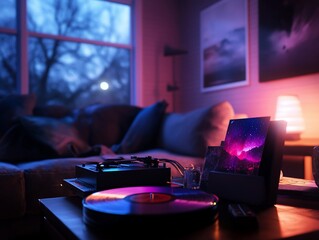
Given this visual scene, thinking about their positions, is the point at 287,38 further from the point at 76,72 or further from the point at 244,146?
the point at 76,72

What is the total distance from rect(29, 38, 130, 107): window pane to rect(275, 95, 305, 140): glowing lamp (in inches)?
76.2

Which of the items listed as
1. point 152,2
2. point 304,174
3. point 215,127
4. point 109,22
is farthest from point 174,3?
point 304,174

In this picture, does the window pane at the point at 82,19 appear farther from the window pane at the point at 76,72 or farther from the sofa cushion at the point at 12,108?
the sofa cushion at the point at 12,108

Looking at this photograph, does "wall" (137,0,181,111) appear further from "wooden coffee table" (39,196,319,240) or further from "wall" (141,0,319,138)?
"wooden coffee table" (39,196,319,240)

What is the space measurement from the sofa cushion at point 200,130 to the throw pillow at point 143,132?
240 millimetres

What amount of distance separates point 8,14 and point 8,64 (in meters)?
0.49

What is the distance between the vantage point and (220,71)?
3354mm

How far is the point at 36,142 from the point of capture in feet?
7.73

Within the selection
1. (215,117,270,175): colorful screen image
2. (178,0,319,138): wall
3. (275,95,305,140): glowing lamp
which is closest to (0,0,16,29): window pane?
(178,0,319,138): wall

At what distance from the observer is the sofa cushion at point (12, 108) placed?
8.24 feet

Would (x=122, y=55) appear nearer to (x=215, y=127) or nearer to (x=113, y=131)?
(x=113, y=131)

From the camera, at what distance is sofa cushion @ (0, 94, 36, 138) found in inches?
98.9

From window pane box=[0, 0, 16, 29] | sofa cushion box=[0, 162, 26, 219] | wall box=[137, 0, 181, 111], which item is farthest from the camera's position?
wall box=[137, 0, 181, 111]

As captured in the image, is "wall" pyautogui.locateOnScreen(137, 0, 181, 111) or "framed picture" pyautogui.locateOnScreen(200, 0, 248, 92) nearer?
"framed picture" pyautogui.locateOnScreen(200, 0, 248, 92)
